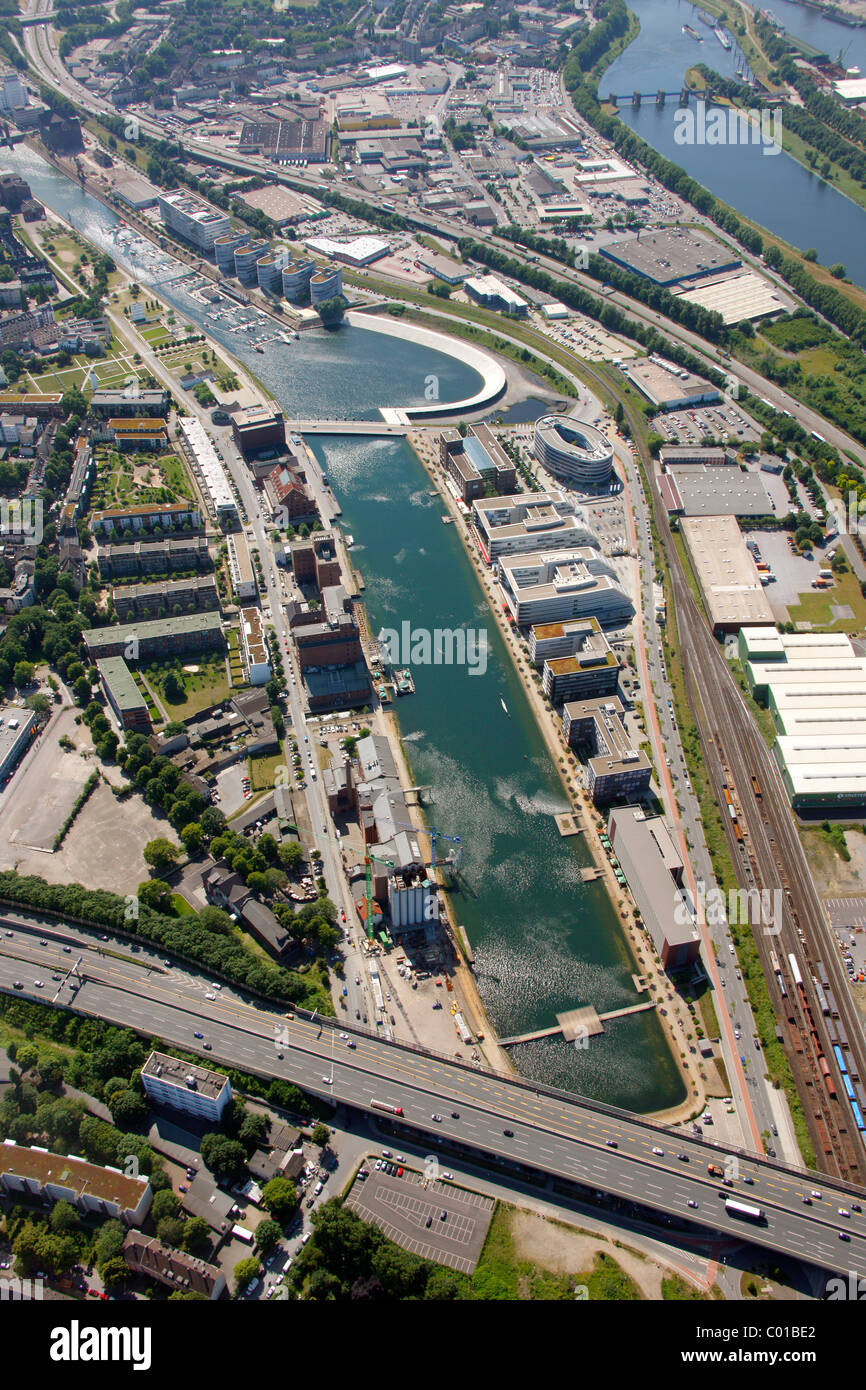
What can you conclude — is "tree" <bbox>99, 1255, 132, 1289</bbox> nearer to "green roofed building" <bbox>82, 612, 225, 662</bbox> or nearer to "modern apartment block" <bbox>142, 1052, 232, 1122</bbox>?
"modern apartment block" <bbox>142, 1052, 232, 1122</bbox>

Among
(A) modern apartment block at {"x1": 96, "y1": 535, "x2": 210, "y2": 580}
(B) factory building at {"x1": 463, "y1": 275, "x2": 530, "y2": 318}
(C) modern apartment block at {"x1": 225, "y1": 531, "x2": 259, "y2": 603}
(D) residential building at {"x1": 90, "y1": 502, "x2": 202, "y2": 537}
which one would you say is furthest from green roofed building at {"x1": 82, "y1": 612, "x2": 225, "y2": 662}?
(B) factory building at {"x1": 463, "y1": 275, "x2": 530, "y2": 318}

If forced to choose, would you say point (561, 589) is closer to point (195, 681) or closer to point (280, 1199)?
point (195, 681)

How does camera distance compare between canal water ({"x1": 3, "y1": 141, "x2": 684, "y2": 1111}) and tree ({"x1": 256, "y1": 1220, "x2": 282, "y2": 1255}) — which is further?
canal water ({"x1": 3, "y1": 141, "x2": 684, "y2": 1111})

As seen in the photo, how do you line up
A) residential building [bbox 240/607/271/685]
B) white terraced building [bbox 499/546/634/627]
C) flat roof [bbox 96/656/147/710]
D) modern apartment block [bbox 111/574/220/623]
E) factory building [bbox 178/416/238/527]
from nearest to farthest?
flat roof [bbox 96/656/147/710] < residential building [bbox 240/607/271/685] < white terraced building [bbox 499/546/634/627] < modern apartment block [bbox 111/574/220/623] < factory building [bbox 178/416/238/527]

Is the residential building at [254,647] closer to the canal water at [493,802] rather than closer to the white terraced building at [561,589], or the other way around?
the canal water at [493,802]

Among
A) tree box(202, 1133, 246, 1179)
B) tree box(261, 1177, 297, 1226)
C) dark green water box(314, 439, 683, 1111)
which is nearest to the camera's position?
tree box(261, 1177, 297, 1226)

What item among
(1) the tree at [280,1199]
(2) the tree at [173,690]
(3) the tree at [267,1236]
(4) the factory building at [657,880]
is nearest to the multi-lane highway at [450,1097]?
(1) the tree at [280,1199]

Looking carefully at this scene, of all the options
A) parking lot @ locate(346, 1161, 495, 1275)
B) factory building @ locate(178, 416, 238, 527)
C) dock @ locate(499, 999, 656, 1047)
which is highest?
factory building @ locate(178, 416, 238, 527)
